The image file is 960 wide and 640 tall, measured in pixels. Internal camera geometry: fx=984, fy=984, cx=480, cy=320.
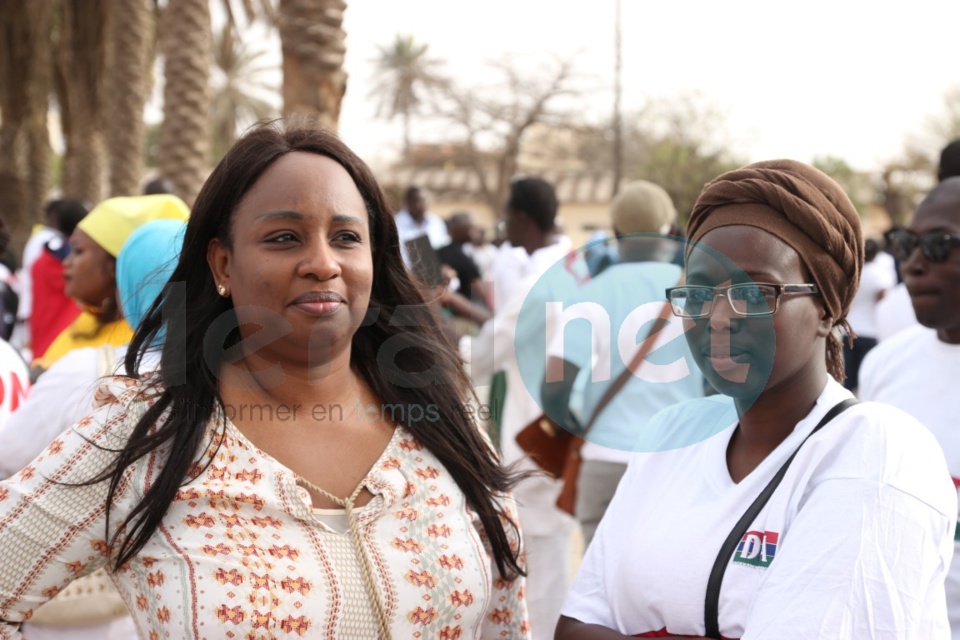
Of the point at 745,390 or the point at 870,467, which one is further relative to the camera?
the point at 745,390

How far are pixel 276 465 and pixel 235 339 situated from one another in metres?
0.33

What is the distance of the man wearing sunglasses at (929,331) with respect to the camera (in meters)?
3.11

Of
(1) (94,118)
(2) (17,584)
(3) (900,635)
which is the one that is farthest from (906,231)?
(1) (94,118)

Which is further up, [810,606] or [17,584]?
[810,606]

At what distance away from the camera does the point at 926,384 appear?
3162mm

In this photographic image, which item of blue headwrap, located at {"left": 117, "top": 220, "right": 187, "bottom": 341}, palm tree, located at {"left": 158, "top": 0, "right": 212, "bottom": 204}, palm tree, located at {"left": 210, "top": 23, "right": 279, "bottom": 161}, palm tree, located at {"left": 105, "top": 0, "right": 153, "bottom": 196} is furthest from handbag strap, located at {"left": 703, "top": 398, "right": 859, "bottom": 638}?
palm tree, located at {"left": 210, "top": 23, "right": 279, "bottom": 161}

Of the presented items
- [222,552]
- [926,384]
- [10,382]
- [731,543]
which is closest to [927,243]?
[926,384]

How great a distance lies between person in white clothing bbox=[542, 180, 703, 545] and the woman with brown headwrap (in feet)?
5.20

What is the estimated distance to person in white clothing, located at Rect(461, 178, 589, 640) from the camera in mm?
4738

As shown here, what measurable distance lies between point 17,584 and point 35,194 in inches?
790

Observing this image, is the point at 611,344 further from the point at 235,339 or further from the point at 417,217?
the point at 417,217

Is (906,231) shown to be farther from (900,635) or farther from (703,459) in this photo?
(900,635)

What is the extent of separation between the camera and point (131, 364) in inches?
90.8

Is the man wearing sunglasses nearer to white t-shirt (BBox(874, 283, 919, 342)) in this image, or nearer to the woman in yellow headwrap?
white t-shirt (BBox(874, 283, 919, 342))
